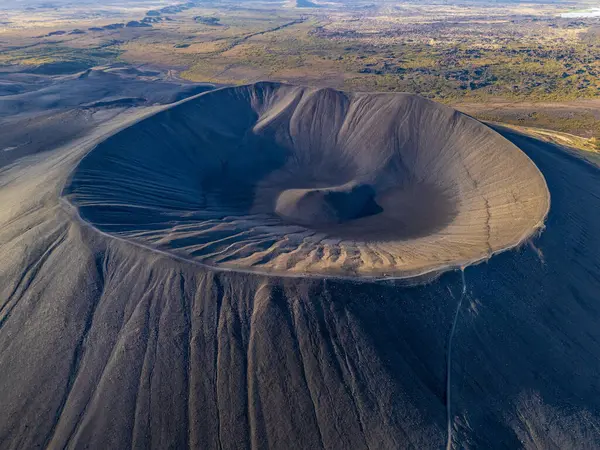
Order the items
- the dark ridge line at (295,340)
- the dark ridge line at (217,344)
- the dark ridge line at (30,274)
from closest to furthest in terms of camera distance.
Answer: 1. the dark ridge line at (217,344)
2. the dark ridge line at (295,340)
3. the dark ridge line at (30,274)

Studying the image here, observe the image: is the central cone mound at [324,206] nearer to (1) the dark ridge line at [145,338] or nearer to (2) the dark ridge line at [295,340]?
(2) the dark ridge line at [295,340]

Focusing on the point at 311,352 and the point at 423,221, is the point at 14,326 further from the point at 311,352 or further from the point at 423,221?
the point at 423,221

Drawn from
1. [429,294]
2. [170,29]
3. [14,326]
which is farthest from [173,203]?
[170,29]

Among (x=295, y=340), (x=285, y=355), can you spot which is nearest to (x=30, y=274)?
(x=285, y=355)

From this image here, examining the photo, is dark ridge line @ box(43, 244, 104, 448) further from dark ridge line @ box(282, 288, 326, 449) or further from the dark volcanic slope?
dark ridge line @ box(282, 288, 326, 449)

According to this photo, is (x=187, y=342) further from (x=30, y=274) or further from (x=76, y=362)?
(x=30, y=274)

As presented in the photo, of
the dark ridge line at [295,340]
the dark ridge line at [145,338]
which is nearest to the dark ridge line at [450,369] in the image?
the dark ridge line at [295,340]

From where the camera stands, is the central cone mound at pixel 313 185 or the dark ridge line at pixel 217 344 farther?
the central cone mound at pixel 313 185
